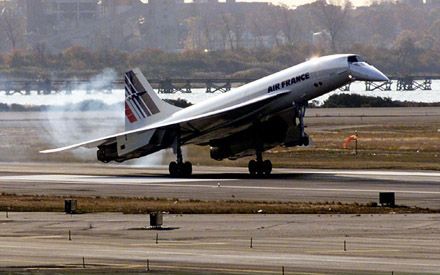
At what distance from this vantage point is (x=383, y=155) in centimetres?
7688

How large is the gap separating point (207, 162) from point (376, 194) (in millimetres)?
23393

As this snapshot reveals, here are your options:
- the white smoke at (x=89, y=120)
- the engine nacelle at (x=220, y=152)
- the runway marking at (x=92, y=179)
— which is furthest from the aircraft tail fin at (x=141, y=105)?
the white smoke at (x=89, y=120)

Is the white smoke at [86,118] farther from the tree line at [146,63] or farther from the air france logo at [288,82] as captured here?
the tree line at [146,63]

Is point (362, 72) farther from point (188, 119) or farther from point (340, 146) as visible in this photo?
point (340, 146)

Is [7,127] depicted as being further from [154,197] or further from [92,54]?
[92,54]

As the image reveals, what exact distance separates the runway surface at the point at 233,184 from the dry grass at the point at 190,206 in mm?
2024

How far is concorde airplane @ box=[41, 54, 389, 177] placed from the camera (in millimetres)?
61312

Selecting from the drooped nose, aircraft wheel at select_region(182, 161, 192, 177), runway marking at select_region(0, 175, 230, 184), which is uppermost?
the drooped nose

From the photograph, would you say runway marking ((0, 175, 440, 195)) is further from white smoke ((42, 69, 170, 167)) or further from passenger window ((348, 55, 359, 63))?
white smoke ((42, 69, 170, 167))

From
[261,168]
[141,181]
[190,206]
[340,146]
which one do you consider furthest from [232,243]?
[340,146]

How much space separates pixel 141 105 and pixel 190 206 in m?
20.4

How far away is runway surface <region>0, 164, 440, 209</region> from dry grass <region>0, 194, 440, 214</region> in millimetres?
2024

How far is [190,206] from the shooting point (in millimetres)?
47500

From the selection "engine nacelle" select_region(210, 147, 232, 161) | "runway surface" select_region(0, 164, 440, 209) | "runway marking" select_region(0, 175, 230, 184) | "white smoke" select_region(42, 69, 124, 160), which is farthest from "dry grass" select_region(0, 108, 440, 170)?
"runway marking" select_region(0, 175, 230, 184)
